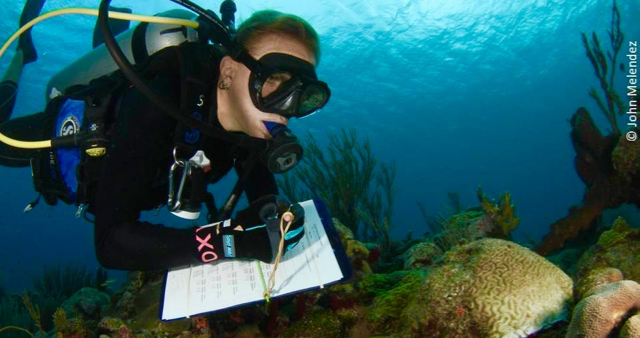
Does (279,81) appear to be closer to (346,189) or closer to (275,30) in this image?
(275,30)

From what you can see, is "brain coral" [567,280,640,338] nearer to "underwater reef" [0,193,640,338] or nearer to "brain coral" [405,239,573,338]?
"underwater reef" [0,193,640,338]

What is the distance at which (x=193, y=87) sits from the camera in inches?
90.9

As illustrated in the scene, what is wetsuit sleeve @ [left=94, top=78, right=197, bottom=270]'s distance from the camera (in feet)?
6.27

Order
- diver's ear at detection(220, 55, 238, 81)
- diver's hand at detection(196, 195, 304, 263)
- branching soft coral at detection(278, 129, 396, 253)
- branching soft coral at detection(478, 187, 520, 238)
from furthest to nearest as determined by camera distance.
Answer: branching soft coral at detection(278, 129, 396, 253) < branching soft coral at detection(478, 187, 520, 238) < diver's ear at detection(220, 55, 238, 81) < diver's hand at detection(196, 195, 304, 263)

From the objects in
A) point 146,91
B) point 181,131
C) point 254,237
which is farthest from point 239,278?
point 146,91

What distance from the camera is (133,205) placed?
1.96 meters

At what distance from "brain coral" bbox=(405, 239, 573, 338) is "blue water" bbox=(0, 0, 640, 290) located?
354 cm

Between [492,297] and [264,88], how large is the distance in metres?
1.95

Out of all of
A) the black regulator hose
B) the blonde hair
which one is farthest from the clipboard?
the blonde hair

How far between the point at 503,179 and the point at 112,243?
7767 cm

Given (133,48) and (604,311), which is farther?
(133,48)

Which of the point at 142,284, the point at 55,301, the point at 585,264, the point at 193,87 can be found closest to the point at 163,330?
the point at 142,284

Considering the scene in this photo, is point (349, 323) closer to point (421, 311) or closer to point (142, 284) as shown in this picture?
point (421, 311)

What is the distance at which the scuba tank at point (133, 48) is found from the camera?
271 centimetres
